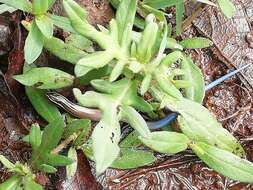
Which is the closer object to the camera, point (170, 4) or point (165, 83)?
point (165, 83)

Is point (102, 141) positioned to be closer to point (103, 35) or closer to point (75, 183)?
point (103, 35)

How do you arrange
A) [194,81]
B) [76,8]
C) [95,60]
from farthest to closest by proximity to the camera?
[194,81], [76,8], [95,60]

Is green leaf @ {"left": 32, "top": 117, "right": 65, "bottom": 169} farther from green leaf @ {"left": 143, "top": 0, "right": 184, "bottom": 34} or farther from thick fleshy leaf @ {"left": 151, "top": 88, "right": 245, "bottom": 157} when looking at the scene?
green leaf @ {"left": 143, "top": 0, "right": 184, "bottom": 34}

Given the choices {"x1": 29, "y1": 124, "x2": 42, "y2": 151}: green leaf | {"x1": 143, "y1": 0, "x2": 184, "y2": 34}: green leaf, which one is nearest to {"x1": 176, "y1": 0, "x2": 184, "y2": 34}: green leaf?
{"x1": 143, "y1": 0, "x2": 184, "y2": 34}: green leaf

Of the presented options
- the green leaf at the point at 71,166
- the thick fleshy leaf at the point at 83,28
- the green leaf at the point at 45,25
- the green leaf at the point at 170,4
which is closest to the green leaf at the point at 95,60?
the thick fleshy leaf at the point at 83,28

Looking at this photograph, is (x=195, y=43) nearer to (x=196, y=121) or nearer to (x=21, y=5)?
(x=196, y=121)

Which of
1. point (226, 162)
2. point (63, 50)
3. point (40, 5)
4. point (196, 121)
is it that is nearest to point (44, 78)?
point (63, 50)

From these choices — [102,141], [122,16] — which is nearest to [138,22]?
[122,16]
